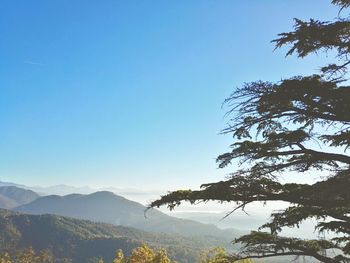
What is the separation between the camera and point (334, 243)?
13.8 meters

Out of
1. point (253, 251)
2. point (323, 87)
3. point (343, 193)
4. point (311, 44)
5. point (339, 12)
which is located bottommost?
point (253, 251)

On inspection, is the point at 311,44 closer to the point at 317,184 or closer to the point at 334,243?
the point at 317,184

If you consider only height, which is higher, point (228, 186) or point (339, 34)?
point (339, 34)

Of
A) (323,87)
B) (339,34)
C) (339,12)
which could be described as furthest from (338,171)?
(339,12)

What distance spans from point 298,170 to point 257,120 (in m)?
1.96

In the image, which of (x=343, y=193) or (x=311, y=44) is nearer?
(x=343, y=193)

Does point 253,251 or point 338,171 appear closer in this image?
point 338,171

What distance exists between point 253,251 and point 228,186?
3.35m

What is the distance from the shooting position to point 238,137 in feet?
34.1

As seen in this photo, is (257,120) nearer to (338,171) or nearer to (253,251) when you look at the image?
(338,171)

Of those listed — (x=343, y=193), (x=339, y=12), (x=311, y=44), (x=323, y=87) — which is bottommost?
(x=343, y=193)

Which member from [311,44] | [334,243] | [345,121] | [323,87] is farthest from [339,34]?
[334,243]

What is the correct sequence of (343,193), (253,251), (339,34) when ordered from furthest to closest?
(253,251)
(339,34)
(343,193)

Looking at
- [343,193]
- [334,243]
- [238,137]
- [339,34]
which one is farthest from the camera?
[334,243]
